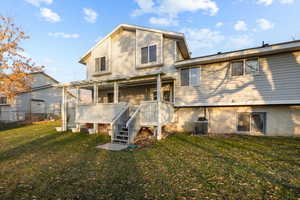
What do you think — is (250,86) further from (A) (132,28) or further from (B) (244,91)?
(A) (132,28)

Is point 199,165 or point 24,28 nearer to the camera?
point 199,165

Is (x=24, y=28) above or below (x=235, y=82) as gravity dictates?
above

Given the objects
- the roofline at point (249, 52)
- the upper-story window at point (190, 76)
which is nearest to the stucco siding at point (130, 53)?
the upper-story window at point (190, 76)

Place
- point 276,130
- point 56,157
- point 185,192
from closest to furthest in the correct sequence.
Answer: point 185,192, point 56,157, point 276,130

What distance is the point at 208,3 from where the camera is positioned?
478 inches

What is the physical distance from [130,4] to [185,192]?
18.1m

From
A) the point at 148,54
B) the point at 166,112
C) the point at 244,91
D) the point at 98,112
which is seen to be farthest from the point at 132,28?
the point at 244,91

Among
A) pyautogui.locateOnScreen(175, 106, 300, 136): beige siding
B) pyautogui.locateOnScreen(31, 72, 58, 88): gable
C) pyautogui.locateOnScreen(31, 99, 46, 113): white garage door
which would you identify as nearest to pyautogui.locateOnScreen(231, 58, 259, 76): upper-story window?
pyautogui.locateOnScreen(175, 106, 300, 136): beige siding

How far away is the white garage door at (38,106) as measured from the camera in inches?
793

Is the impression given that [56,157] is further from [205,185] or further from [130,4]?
[130,4]

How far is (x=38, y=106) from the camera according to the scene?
2083 centimetres

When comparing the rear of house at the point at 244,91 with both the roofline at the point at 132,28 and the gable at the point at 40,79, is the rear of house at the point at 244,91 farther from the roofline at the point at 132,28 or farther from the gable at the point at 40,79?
the gable at the point at 40,79

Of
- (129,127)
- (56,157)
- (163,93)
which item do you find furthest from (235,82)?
(56,157)

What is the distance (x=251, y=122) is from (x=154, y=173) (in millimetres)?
8240
